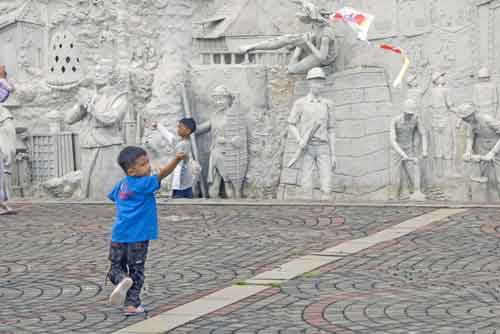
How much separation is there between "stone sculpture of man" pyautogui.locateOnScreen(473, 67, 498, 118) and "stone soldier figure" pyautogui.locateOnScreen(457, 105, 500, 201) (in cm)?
29

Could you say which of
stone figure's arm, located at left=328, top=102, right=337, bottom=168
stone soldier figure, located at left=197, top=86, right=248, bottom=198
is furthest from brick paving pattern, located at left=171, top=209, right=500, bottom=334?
stone soldier figure, located at left=197, top=86, right=248, bottom=198

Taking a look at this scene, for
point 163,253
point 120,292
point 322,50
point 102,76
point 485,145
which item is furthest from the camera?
point 322,50

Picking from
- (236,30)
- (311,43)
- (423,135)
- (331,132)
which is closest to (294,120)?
(331,132)

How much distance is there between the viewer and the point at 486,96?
17266mm

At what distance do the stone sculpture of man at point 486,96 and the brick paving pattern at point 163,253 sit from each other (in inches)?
131

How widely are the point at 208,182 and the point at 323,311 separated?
1041 centimetres

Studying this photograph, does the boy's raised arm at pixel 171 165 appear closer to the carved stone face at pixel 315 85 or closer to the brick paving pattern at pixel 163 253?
the brick paving pattern at pixel 163 253

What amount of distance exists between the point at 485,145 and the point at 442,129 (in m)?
0.89

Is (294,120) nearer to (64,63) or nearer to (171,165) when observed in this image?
(64,63)

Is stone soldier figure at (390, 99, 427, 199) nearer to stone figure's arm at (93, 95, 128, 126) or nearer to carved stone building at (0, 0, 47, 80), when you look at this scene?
stone figure's arm at (93, 95, 128, 126)

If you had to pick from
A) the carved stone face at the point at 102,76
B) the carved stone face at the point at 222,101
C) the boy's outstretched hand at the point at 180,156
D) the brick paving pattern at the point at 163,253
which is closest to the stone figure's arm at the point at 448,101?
the brick paving pattern at the point at 163,253

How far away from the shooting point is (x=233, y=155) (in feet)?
61.4

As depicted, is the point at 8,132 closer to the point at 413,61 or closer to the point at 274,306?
the point at 413,61

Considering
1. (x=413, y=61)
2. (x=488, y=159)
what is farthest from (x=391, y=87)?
(x=488, y=159)
